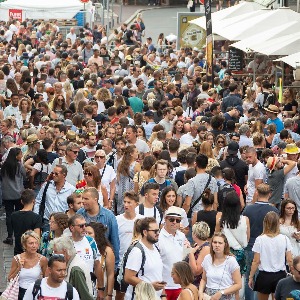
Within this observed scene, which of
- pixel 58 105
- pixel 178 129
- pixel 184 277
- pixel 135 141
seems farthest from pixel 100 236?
pixel 58 105

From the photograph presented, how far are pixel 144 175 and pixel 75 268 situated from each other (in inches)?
182

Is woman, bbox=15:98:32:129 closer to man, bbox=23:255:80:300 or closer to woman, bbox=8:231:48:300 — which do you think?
woman, bbox=8:231:48:300

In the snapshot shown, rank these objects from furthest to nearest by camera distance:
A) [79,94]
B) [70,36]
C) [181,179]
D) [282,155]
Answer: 1. [70,36]
2. [79,94]
3. [282,155]
4. [181,179]

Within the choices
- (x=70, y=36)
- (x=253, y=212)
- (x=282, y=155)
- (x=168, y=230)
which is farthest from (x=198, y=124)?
(x=70, y=36)

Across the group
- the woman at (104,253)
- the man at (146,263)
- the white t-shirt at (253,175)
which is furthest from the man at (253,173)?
the man at (146,263)

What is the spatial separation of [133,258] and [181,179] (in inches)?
179

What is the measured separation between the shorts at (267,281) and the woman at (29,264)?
8.27ft

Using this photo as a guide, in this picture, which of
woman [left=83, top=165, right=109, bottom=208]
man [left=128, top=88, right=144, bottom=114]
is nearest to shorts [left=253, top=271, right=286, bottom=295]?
woman [left=83, top=165, right=109, bottom=208]

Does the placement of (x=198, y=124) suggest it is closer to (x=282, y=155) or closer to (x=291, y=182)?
(x=282, y=155)

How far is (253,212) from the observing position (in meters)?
14.4

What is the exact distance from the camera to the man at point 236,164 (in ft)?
57.2

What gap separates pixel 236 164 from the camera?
57.4 feet

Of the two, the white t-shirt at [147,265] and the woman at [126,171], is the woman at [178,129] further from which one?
the white t-shirt at [147,265]

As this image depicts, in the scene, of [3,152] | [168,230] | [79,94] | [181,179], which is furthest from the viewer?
[79,94]
